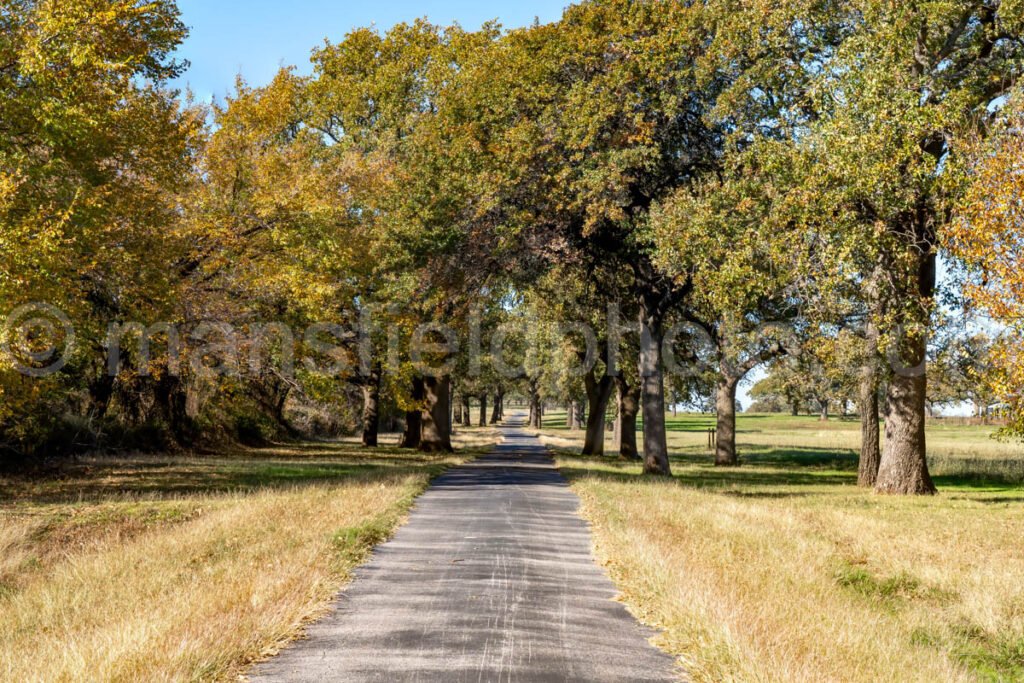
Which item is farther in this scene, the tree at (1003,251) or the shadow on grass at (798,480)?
the shadow on grass at (798,480)

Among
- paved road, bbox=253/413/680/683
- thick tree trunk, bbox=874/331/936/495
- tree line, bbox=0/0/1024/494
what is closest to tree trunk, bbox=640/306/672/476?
tree line, bbox=0/0/1024/494

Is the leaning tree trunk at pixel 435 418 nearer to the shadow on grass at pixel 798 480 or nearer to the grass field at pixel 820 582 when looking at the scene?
the shadow on grass at pixel 798 480

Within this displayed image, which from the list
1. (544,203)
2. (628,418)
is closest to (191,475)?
(544,203)

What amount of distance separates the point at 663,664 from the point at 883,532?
1036 cm

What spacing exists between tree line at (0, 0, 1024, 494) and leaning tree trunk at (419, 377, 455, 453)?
18 centimetres

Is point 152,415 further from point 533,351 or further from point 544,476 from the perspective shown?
point 533,351

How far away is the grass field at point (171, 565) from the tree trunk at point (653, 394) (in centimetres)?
892

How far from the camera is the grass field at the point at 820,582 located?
738cm

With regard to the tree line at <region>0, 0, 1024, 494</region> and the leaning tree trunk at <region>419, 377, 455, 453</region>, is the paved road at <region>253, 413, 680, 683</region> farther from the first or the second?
the leaning tree trunk at <region>419, 377, 455, 453</region>

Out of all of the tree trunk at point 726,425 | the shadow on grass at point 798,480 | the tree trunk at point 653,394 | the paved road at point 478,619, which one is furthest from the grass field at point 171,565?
the tree trunk at point 726,425

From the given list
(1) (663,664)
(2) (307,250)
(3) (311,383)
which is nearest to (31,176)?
(2) (307,250)

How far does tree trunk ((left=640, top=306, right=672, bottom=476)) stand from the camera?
28766 mm

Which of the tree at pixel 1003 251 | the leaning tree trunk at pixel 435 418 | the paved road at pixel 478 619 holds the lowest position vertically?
the paved road at pixel 478 619

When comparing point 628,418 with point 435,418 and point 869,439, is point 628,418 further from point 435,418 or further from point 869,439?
point 869,439
